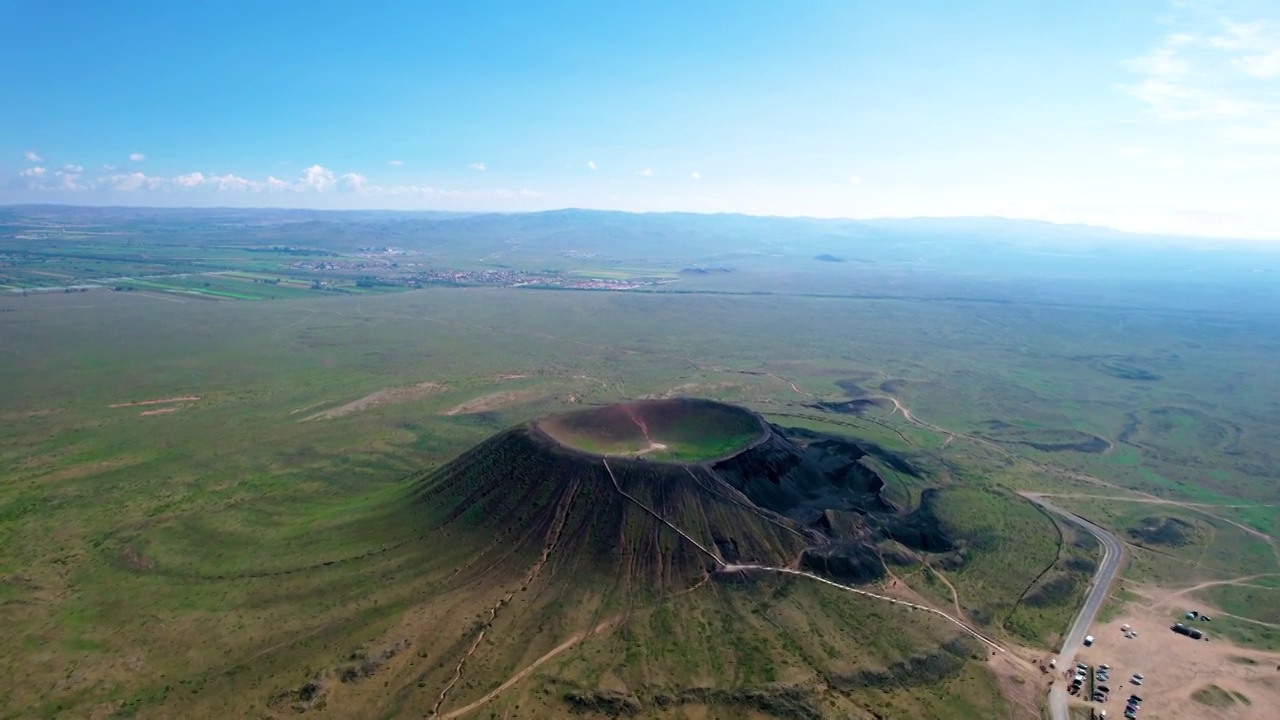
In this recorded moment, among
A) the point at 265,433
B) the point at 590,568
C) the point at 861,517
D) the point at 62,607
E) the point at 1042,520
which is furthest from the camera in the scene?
the point at 265,433

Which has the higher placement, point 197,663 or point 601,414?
point 601,414

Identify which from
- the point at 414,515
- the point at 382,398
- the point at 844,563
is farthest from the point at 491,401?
the point at 844,563

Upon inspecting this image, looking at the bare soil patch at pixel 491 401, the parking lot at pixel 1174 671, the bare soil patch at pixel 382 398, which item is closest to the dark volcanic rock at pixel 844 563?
the parking lot at pixel 1174 671

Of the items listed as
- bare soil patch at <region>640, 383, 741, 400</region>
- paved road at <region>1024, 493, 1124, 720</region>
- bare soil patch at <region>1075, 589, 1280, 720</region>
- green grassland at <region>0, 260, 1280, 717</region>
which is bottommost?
bare soil patch at <region>1075, 589, 1280, 720</region>

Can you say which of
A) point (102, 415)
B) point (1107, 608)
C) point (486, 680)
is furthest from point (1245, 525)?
point (102, 415)

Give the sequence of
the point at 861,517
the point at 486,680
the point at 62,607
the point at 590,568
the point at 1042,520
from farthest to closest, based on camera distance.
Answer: the point at 1042,520, the point at 861,517, the point at 590,568, the point at 62,607, the point at 486,680

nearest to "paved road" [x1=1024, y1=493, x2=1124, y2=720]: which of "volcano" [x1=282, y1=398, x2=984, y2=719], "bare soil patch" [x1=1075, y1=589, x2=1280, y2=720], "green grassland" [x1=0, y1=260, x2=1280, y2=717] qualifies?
"bare soil patch" [x1=1075, y1=589, x2=1280, y2=720]

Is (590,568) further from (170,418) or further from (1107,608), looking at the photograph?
(170,418)

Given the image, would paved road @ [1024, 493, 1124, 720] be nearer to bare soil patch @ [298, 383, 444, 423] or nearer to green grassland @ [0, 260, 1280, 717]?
green grassland @ [0, 260, 1280, 717]

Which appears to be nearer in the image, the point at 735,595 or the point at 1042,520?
the point at 735,595
